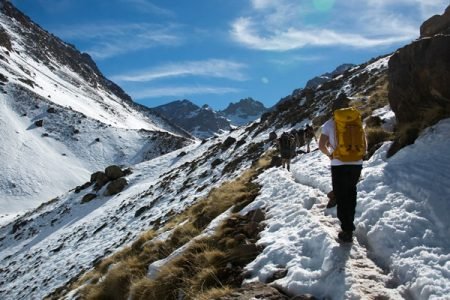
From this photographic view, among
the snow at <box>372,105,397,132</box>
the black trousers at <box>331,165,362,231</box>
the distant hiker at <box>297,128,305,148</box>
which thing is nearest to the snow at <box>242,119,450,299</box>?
the black trousers at <box>331,165,362,231</box>

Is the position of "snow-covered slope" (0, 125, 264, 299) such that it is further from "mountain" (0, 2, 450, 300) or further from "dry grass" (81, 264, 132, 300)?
"dry grass" (81, 264, 132, 300)

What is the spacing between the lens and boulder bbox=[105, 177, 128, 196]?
4125 centimetres

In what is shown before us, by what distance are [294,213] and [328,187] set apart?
5.56 ft

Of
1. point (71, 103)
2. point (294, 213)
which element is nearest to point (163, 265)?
point (294, 213)

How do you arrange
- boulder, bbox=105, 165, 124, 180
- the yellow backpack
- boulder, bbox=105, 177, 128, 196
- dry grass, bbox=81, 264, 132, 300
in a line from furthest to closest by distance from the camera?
boulder, bbox=105, 165, 124, 180
boulder, bbox=105, 177, 128, 196
dry grass, bbox=81, 264, 132, 300
the yellow backpack

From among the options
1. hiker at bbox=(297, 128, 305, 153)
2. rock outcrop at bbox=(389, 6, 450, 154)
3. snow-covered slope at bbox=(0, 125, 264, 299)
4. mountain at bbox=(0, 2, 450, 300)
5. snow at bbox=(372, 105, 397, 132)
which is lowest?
snow-covered slope at bbox=(0, 125, 264, 299)

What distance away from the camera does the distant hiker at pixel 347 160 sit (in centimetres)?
689

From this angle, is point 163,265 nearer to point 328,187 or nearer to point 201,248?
point 201,248

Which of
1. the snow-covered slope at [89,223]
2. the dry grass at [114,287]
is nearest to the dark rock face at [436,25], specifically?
the snow-covered slope at [89,223]

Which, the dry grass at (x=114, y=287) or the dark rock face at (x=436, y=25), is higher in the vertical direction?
the dark rock face at (x=436, y=25)

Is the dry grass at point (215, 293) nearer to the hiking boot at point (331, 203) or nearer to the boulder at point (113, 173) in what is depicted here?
the hiking boot at point (331, 203)

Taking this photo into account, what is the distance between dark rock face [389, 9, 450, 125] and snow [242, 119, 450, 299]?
1.03 metres

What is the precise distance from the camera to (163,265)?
854cm

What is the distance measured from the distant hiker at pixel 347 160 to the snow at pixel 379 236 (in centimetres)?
44
